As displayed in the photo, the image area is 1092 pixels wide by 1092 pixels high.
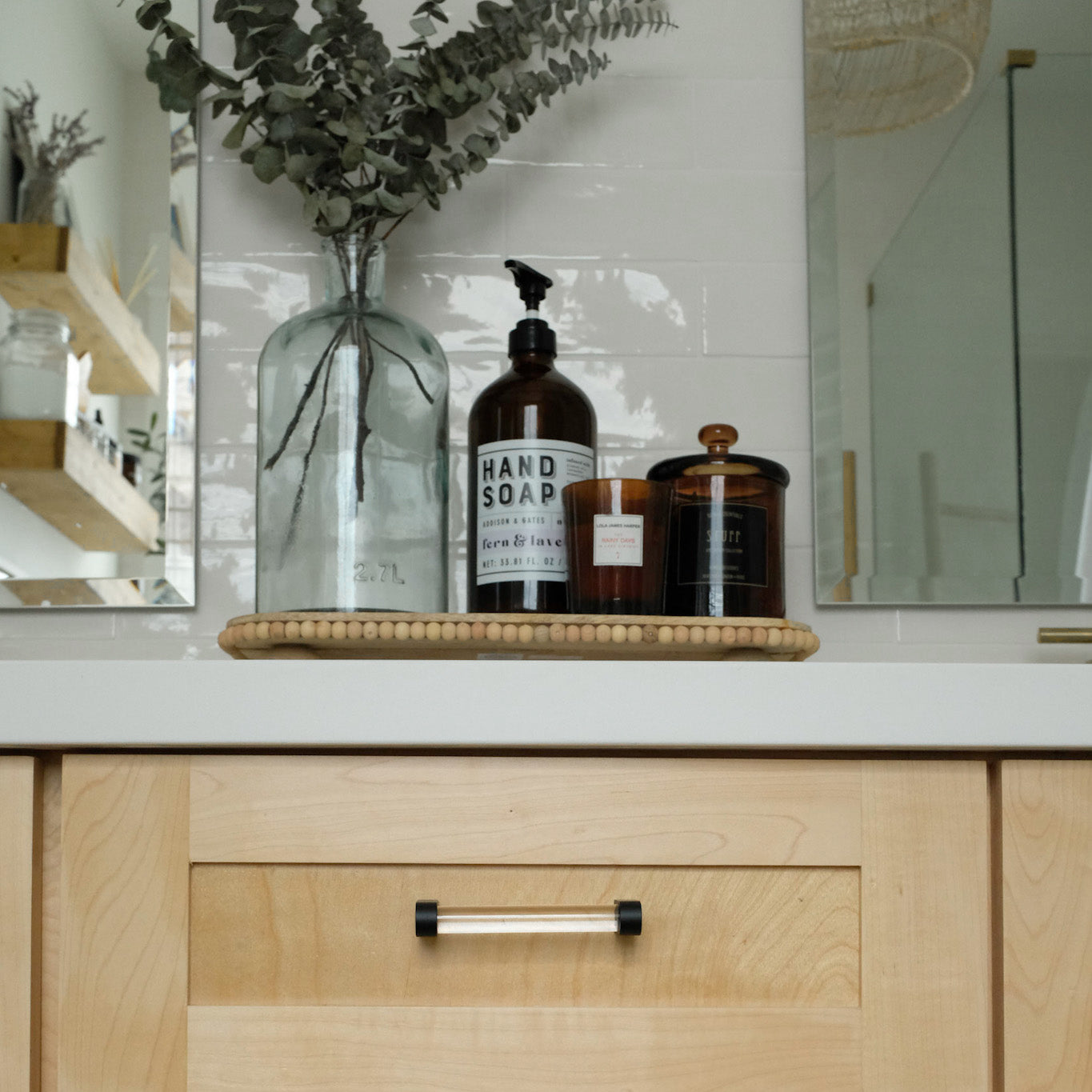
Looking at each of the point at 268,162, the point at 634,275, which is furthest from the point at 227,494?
the point at 634,275

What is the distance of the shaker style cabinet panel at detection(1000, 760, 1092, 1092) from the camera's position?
60 cm

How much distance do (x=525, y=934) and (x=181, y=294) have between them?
0.76 metres

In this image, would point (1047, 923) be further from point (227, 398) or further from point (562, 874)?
point (227, 398)

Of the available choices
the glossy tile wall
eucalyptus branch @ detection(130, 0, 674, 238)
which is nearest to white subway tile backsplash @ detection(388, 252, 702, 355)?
the glossy tile wall

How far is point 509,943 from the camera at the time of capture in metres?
0.62

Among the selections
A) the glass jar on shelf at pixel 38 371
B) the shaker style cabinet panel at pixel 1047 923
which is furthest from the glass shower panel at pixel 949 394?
the glass jar on shelf at pixel 38 371

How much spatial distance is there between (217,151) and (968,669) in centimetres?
90

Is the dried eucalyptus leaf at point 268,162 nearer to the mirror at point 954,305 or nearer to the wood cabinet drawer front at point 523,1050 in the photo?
the mirror at point 954,305

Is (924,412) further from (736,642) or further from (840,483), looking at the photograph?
(736,642)

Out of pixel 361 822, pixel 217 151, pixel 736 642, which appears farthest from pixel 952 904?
pixel 217 151

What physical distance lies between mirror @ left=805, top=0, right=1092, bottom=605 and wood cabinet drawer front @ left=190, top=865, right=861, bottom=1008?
20.3 inches

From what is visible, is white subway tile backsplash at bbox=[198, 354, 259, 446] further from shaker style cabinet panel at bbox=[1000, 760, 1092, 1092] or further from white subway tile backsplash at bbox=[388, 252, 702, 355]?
shaker style cabinet panel at bbox=[1000, 760, 1092, 1092]

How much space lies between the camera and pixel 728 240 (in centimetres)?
114

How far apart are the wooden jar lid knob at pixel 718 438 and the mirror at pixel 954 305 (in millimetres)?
249
